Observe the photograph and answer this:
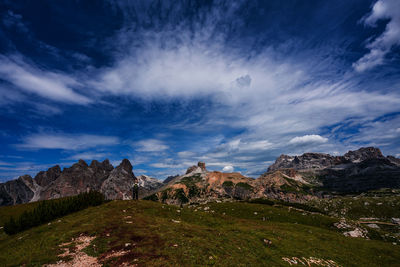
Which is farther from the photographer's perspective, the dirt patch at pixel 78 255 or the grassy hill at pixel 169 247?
the grassy hill at pixel 169 247

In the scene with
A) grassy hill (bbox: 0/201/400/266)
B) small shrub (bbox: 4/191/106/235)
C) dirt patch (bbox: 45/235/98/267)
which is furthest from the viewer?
small shrub (bbox: 4/191/106/235)

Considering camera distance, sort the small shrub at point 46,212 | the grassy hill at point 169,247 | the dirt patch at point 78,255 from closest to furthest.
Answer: the dirt patch at point 78,255, the grassy hill at point 169,247, the small shrub at point 46,212

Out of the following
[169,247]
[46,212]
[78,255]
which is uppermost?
[46,212]

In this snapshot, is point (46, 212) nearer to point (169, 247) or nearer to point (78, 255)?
point (78, 255)

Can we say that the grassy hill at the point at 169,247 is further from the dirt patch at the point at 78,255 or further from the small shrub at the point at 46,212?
the small shrub at the point at 46,212

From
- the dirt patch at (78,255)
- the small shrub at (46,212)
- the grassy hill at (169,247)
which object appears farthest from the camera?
the small shrub at (46,212)

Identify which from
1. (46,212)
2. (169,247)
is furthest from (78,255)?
(46,212)

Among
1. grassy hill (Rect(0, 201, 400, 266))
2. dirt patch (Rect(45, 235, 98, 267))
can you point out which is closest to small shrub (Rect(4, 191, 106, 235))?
grassy hill (Rect(0, 201, 400, 266))

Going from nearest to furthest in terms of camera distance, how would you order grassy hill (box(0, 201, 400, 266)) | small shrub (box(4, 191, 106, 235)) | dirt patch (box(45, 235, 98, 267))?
dirt patch (box(45, 235, 98, 267)) < grassy hill (box(0, 201, 400, 266)) < small shrub (box(4, 191, 106, 235))

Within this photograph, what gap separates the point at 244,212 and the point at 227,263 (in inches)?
2275

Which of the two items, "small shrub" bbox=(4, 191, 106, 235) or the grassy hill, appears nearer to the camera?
the grassy hill

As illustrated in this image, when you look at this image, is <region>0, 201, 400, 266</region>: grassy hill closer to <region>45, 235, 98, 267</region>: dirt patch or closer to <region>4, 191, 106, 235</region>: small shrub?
<region>45, 235, 98, 267</region>: dirt patch

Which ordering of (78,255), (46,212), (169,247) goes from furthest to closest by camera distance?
1. (46,212)
2. (169,247)
3. (78,255)

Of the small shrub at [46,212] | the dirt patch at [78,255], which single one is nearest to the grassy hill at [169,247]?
the dirt patch at [78,255]
